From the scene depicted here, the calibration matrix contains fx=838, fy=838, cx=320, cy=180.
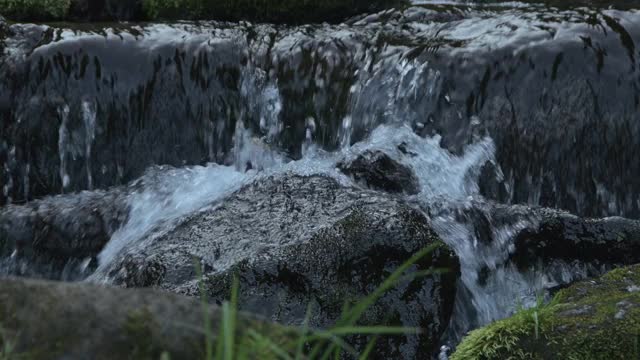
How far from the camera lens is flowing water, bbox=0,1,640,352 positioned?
5.70 metres

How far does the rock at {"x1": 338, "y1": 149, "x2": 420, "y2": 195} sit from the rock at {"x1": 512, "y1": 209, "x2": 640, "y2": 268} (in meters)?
0.82

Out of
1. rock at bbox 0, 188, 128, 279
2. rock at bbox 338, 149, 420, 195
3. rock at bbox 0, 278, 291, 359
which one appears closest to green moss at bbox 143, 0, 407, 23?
rock at bbox 0, 188, 128, 279

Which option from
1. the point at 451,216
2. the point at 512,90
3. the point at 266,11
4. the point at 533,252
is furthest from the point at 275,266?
the point at 266,11

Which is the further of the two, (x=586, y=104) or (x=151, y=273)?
(x=586, y=104)

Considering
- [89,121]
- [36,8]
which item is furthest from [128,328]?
[36,8]

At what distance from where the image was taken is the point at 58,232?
627 centimetres

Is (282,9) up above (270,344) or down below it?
below

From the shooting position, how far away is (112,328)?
184cm

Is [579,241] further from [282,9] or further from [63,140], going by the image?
[63,140]

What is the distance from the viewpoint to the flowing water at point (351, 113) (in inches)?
224

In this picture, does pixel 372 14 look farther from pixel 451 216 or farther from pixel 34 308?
pixel 34 308

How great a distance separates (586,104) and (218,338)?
178 inches

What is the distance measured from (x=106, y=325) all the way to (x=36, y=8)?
24.4 ft

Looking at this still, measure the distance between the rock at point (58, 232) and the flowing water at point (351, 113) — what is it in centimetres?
16
